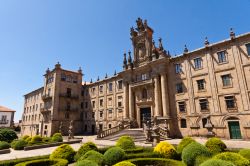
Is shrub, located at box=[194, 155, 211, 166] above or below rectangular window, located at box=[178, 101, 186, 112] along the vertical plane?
below

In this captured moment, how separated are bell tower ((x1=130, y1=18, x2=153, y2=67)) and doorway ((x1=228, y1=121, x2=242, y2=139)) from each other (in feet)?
55.4

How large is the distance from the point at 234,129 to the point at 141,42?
2208 centimetres

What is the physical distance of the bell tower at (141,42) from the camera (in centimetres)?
3284

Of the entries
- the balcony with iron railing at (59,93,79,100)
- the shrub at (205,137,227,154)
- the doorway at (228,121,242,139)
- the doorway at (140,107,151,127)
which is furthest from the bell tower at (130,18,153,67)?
A: the shrub at (205,137,227,154)

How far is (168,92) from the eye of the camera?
28.9 meters

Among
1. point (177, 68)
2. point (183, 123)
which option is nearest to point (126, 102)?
point (183, 123)

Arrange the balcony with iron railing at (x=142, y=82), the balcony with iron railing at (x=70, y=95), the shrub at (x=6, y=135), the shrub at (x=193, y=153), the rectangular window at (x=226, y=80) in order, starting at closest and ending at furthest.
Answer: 1. the shrub at (x=193, y=153)
2. the rectangular window at (x=226, y=80)
3. the shrub at (x=6, y=135)
4. the balcony with iron railing at (x=142, y=82)
5. the balcony with iron railing at (x=70, y=95)

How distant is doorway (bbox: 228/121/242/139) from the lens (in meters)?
21.4

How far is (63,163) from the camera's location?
9266 mm

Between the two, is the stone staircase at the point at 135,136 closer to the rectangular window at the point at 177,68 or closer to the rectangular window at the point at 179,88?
the rectangular window at the point at 179,88

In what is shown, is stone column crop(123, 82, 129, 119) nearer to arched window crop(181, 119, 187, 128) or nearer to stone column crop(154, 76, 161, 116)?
stone column crop(154, 76, 161, 116)

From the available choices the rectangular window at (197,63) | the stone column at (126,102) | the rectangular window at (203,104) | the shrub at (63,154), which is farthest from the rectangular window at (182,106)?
the shrub at (63,154)

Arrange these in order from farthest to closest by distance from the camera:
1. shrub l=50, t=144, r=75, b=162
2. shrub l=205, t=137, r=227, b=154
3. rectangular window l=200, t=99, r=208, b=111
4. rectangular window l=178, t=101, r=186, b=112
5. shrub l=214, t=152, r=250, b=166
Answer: rectangular window l=178, t=101, r=186, b=112
rectangular window l=200, t=99, r=208, b=111
shrub l=50, t=144, r=75, b=162
shrub l=205, t=137, r=227, b=154
shrub l=214, t=152, r=250, b=166

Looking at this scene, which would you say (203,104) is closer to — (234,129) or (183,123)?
(183,123)
